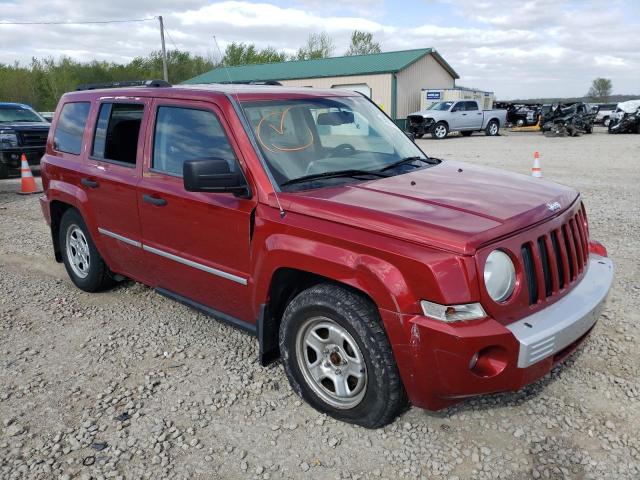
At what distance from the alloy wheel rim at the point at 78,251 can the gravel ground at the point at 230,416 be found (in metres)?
0.54

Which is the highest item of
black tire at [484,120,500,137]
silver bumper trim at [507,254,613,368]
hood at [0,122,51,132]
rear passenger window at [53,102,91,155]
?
rear passenger window at [53,102,91,155]

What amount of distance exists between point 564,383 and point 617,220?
489 cm

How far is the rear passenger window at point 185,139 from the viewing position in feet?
11.5

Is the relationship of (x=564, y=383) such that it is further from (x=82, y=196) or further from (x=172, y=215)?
(x=82, y=196)

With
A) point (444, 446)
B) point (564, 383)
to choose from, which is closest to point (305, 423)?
point (444, 446)

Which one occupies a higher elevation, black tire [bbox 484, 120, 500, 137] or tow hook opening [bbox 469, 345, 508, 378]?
tow hook opening [bbox 469, 345, 508, 378]

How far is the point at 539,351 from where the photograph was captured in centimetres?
254

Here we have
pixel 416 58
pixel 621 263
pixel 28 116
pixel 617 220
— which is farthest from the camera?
pixel 416 58

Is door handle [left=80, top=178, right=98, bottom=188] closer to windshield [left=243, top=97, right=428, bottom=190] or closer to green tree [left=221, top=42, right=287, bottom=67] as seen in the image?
windshield [left=243, top=97, right=428, bottom=190]

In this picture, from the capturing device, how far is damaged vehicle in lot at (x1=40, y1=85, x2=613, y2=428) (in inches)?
100

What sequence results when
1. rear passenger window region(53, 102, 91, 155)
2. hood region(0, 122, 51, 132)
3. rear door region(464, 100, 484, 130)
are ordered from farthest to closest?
rear door region(464, 100, 484, 130) → hood region(0, 122, 51, 132) → rear passenger window region(53, 102, 91, 155)

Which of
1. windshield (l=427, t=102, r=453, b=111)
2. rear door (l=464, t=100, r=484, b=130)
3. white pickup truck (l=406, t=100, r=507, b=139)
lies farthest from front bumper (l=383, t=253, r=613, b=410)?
rear door (l=464, t=100, r=484, b=130)

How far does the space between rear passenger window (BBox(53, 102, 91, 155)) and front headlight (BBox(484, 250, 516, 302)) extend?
374 centimetres

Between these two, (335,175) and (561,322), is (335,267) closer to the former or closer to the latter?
(335,175)
